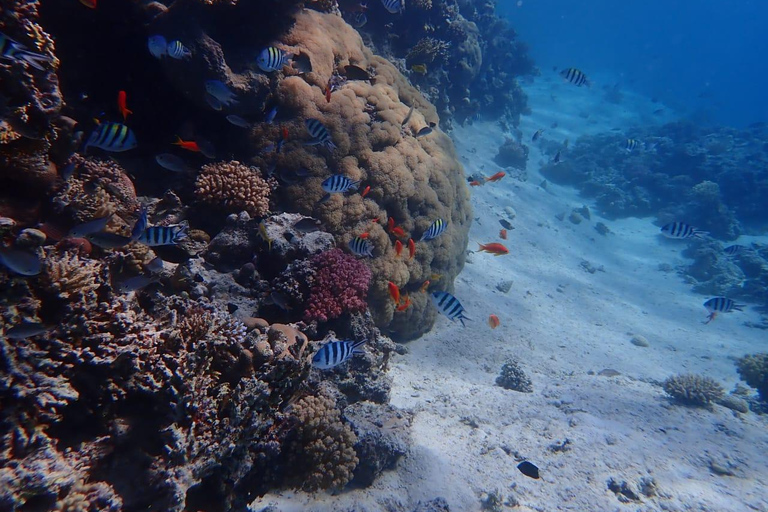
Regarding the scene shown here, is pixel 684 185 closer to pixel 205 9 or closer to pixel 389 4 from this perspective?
pixel 389 4

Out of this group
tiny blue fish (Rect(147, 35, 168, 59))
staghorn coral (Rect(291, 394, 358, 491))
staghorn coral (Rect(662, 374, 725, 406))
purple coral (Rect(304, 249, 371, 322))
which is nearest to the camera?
staghorn coral (Rect(291, 394, 358, 491))

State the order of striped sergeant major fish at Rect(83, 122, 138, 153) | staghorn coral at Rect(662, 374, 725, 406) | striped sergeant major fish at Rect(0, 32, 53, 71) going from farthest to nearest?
1. staghorn coral at Rect(662, 374, 725, 406)
2. striped sergeant major fish at Rect(83, 122, 138, 153)
3. striped sergeant major fish at Rect(0, 32, 53, 71)

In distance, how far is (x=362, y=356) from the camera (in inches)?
212

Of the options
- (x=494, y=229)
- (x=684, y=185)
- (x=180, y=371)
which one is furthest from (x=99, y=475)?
(x=684, y=185)

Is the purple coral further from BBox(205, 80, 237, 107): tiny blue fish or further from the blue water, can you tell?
the blue water

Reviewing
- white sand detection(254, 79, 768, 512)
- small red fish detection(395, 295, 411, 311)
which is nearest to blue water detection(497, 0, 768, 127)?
white sand detection(254, 79, 768, 512)

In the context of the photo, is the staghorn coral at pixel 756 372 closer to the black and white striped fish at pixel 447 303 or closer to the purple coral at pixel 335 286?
the black and white striped fish at pixel 447 303

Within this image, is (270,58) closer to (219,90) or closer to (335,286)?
(219,90)

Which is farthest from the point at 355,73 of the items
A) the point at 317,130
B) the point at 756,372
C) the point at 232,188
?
the point at 756,372

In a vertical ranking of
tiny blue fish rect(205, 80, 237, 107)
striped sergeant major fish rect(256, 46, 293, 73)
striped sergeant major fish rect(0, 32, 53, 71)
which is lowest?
striped sergeant major fish rect(0, 32, 53, 71)

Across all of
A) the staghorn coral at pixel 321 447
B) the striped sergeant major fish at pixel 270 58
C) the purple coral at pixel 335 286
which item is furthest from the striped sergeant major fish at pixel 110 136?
the staghorn coral at pixel 321 447

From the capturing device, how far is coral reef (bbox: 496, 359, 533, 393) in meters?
7.63

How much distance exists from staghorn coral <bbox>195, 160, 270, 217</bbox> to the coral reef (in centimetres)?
583

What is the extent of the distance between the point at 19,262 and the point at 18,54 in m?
1.80
